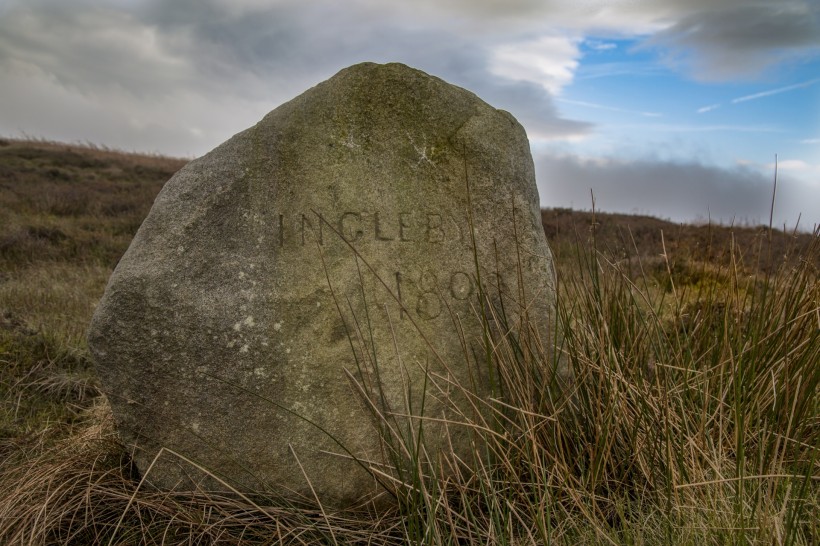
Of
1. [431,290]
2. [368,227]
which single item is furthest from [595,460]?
[368,227]

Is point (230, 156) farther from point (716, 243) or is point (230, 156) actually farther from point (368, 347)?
point (716, 243)

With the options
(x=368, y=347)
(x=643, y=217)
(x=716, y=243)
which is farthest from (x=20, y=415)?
(x=643, y=217)

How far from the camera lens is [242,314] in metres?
2.63

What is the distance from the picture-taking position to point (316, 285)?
105 inches

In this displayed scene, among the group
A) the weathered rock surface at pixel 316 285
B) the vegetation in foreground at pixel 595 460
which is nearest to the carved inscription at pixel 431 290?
the weathered rock surface at pixel 316 285

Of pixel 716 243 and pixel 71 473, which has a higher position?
pixel 716 243

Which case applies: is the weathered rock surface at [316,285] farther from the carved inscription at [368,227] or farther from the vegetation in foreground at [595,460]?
the vegetation in foreground at [595,460]

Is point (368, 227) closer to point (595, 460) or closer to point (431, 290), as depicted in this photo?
point (431, 290)

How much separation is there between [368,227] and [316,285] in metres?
0.30

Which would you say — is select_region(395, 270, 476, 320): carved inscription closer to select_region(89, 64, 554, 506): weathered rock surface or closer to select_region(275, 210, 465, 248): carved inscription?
select_region(89, 64, 554, 506): weathered rock surface

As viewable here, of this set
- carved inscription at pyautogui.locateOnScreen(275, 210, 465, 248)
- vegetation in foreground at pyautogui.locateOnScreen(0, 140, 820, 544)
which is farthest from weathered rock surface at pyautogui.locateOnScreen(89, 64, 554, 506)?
vegetation in foreground at pyautogui.locateOnScreen(0, 140, 820, 544)

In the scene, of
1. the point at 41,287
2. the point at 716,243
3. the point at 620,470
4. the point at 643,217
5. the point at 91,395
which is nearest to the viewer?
the point at 620,470

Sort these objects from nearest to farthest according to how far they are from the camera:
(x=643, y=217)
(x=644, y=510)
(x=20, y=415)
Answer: (x=644, y=510) < (x=20, y=415) < (x=643, y=217)

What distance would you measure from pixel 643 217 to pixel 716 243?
6656mm
